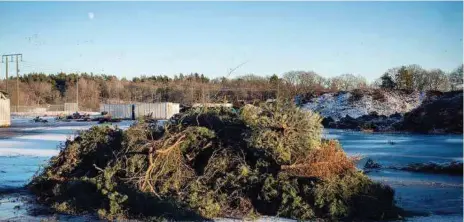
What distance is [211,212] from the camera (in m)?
7.75

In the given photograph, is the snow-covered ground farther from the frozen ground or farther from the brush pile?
the brush pile

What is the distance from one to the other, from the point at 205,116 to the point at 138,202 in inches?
96.4

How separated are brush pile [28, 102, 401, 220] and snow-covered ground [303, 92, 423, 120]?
3750 centimetres

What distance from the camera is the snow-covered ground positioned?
4702 centimetres

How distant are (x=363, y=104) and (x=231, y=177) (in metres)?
42.5

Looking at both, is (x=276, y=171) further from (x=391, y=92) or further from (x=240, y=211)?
(x=391, y=92)

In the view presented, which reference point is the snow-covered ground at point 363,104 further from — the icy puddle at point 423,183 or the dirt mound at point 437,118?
the icy puddle at point 423,183

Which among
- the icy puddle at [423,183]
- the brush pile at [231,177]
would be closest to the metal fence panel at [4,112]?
the icy puddle at [423,183]

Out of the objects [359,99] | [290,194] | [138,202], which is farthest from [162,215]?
[359,99]

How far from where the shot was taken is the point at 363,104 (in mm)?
48812

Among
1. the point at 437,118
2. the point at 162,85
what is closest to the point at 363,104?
the point at 437,118

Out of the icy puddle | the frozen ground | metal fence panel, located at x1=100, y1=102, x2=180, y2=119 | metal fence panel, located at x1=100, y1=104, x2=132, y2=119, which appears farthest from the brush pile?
metal fence panel, located at x1=100, y1=104, x2=132, y2=119

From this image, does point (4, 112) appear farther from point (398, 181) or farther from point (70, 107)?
point (70, 107)

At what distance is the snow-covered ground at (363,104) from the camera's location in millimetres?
47016
